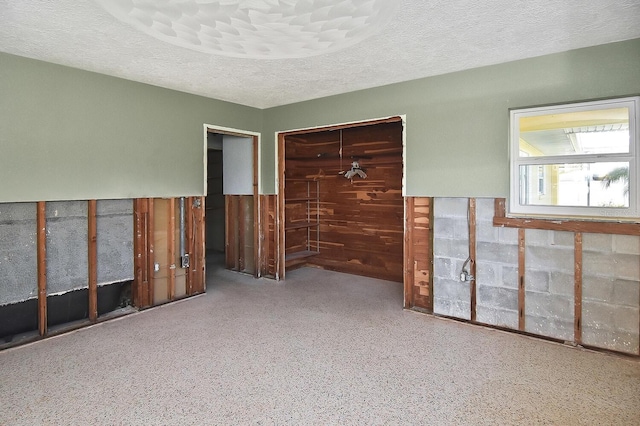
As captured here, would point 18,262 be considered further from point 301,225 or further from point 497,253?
point 497,253

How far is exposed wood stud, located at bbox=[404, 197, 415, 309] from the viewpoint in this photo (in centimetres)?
418

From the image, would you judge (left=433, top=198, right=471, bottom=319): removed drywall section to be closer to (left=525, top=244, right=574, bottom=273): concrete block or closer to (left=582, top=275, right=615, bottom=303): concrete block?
(left=525, top=244, right=574, bottom=273): concrete block

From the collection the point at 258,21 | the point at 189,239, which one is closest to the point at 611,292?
the point at 258,21

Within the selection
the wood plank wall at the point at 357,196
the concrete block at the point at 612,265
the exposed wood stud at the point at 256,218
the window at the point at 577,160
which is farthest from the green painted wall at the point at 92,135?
the concrete block at the point at 612,265

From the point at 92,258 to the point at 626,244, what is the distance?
4.80 m

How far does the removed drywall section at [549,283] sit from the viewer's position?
3.26 meters

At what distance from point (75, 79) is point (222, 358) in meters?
2.98

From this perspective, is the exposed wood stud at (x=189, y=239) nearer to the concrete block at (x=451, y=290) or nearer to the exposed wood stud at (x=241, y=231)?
the exposed wood stud at (x=241, y=231)

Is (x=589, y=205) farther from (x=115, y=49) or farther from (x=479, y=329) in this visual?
(x=115, y=49)

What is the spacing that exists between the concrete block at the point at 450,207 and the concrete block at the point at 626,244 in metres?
1.21

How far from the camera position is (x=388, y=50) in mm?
3176

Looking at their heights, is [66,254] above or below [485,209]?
below

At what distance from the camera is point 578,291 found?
321cm

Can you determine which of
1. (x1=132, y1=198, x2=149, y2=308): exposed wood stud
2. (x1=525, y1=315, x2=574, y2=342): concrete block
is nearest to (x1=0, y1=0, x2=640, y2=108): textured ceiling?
(x1=132, y1=198, x2=149, y2=308): exposed wood stud
